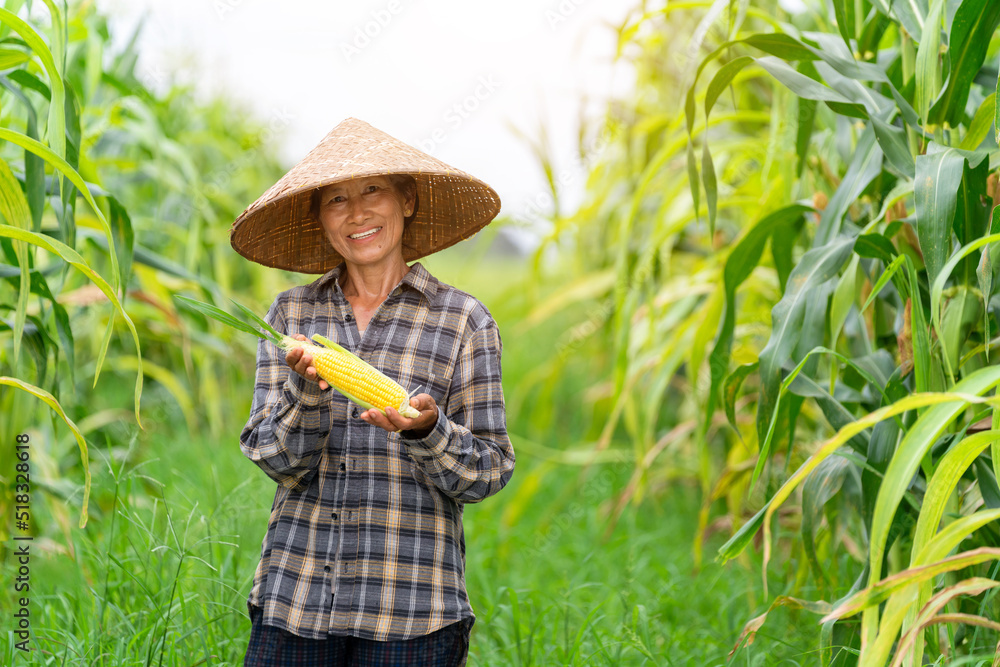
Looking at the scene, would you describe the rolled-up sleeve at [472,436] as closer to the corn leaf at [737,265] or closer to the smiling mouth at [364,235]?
the smiling mouth at [364,235]

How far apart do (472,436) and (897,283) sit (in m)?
0.72

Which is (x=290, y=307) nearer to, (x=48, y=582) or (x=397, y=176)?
(x=397, y=176)

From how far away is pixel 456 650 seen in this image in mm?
1244

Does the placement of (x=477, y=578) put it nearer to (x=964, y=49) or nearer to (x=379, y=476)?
(x=379, y=476)

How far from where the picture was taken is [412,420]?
3.47 ft

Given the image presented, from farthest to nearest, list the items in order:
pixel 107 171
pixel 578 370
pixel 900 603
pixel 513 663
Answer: pixel 578 370 → pixel 107 171 → pixel 513 663 → pixel 900 603

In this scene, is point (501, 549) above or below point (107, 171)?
below

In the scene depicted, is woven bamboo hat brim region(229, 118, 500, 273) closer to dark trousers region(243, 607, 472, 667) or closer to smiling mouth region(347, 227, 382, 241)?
smiling mouth region(347, 227, 382, 241)

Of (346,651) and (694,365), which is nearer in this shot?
(346,651)

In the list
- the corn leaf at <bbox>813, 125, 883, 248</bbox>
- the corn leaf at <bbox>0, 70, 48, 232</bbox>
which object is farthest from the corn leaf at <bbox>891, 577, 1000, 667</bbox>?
the corn leaf at <bbox>0, 70, 48, 232</bbox>

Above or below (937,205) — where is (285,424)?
below

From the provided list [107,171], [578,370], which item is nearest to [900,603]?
[107,171]

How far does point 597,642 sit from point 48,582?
1212 mm

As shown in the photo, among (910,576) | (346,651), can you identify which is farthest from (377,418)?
(910,576)
